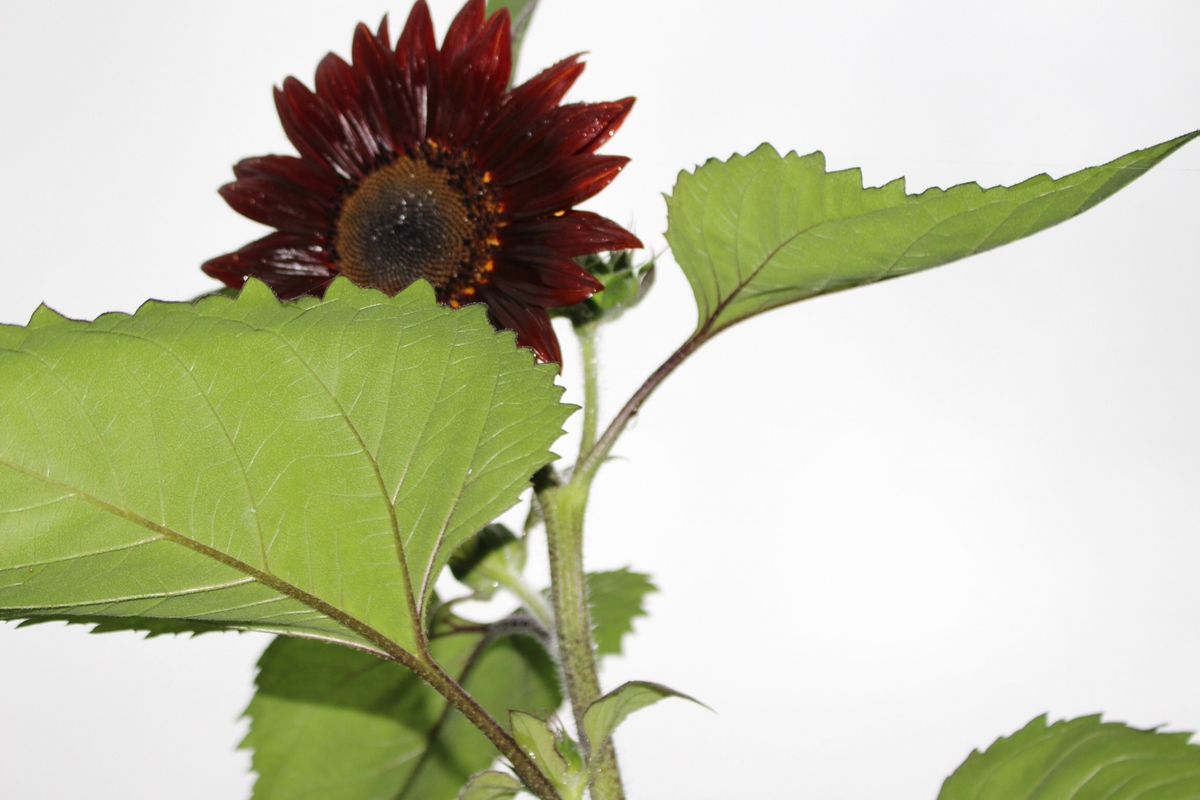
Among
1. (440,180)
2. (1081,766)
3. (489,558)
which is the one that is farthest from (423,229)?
(1081,766)

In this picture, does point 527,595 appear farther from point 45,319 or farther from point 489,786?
point 45,319

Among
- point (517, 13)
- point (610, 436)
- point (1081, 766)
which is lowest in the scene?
point (1081, 766)

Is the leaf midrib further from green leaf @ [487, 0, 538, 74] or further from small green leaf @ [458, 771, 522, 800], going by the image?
green leaf @ [487, 0, 538, 74]

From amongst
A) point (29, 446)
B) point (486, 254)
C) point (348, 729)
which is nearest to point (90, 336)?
point (29, 446)

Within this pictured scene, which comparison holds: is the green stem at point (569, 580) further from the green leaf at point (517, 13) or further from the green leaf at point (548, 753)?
the green leaf at point (517, 13)

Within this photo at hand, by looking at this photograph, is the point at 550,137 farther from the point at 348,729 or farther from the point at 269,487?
the point at 348,729

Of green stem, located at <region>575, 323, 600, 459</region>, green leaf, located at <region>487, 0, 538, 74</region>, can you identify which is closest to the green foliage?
green stem, located at <region>575, 323, 600, 459</region>
